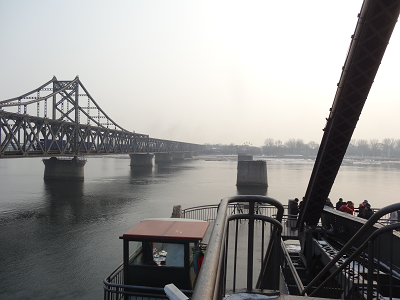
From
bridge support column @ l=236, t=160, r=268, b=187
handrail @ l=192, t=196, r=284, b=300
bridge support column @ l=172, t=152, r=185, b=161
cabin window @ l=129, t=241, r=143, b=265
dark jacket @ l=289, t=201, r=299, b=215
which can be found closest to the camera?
handrail @ l=192, t=196, r=284, b=300

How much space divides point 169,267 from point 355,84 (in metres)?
6.26

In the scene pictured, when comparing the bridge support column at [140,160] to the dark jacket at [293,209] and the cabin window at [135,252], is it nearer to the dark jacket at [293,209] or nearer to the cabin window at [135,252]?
the dark jacket at [293,209]

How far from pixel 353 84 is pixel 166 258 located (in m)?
6.19

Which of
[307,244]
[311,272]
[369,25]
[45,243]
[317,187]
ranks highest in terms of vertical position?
[369,25]

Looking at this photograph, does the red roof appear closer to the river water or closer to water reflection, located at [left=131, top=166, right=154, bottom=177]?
the river water

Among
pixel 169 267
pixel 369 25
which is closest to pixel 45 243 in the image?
pixel 169 267

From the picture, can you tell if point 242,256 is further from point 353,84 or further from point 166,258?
point 353,84

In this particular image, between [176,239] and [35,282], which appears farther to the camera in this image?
[35,282]

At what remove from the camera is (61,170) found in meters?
54.8

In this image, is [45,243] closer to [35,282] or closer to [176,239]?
[35,282]

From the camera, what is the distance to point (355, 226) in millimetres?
9367

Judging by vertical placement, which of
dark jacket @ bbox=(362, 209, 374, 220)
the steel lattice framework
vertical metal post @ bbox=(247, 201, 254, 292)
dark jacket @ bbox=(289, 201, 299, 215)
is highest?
the steel lattice framework

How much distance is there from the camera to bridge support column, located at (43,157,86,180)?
54625mm

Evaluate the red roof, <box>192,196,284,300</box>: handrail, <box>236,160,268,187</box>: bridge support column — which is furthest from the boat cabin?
<box>236,160,268,187</box>: bridge support column
